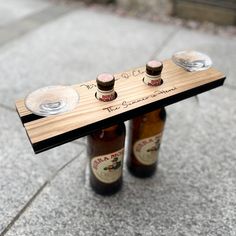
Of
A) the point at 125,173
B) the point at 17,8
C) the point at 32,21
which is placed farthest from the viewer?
the point at 17,8

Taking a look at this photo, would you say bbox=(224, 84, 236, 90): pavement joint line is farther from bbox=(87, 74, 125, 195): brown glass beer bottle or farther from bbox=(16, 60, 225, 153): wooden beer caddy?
bbox=(87, 74, 125, 195): brown glass beer bottle

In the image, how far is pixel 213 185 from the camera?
3.55 feet

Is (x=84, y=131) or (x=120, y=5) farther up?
(x=84, y=131)

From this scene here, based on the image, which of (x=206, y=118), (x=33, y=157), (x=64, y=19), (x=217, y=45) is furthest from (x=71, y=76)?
(x=217, y=45)

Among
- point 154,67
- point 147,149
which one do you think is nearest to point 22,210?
point 147,149

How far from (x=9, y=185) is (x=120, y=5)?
92.6 inches

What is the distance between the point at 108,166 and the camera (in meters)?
0.89

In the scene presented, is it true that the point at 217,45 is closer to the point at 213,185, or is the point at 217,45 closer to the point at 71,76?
the point at 71,76

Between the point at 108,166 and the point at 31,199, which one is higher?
the point at 108,166

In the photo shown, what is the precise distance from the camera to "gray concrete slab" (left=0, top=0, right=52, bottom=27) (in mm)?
2461

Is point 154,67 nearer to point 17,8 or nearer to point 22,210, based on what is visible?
point 22,210

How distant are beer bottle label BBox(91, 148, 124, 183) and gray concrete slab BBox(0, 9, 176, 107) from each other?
76 centimetres

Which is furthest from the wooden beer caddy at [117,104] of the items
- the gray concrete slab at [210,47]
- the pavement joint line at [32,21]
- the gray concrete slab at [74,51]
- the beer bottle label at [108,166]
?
the pavement joint line at [32,21]

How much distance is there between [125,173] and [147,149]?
190mm
